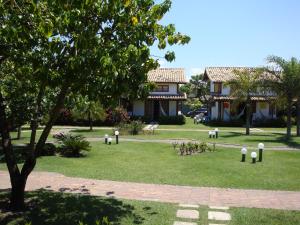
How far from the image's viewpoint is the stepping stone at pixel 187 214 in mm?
8570

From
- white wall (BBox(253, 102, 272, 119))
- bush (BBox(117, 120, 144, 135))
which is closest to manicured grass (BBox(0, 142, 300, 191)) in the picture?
bush (BBox(117, 120, 144, 135))

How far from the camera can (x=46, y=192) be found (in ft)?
34.6

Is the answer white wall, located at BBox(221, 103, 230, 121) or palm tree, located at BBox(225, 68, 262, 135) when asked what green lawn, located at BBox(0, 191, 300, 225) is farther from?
white wall, located at BBox(221, 103, 230, 121)

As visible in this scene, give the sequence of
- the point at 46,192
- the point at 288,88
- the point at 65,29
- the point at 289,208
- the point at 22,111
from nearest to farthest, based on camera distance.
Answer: the point at 65,29 → the point at 289,208 → the point at 46,192 → the point at 22,111 → the point at 288,88

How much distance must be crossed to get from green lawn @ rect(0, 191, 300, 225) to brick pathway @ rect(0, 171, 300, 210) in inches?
25.9

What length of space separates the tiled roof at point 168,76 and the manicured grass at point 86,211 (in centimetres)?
3127

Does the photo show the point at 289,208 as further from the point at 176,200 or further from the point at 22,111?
the point at 22,111

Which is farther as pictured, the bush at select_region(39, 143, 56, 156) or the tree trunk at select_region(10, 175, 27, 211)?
the bush at select_region(39, 143, 56, 156)

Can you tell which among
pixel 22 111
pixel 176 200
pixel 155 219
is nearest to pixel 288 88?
pixel 22 111

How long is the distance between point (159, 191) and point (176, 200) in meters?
1.05

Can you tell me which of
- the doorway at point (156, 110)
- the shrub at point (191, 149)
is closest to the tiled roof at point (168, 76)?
the doorway at point (156, 110)

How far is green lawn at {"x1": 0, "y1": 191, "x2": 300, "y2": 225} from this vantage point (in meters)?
8.16

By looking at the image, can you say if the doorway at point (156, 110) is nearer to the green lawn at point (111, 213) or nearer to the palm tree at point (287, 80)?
the palm tree at point (287, 80)

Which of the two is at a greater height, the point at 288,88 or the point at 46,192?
the point at 288,88
